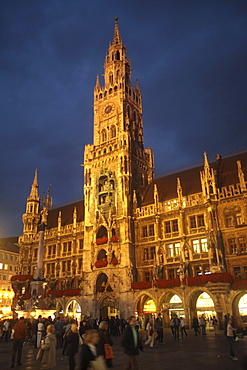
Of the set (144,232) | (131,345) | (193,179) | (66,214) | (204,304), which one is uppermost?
(193,179)

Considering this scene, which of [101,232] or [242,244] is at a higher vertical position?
[101,232]

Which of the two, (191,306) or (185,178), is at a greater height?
(185,178)

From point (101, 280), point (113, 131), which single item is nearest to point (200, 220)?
point (101, 280)

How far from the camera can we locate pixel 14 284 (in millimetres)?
51094

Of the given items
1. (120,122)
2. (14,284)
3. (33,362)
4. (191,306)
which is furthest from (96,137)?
(33,362)

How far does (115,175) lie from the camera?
156 ft

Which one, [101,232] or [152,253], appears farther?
[101,232]

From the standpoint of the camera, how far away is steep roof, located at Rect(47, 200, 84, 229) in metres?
54.4

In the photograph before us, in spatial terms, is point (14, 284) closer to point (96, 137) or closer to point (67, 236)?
point (67, 236)

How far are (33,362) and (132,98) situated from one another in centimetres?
4893

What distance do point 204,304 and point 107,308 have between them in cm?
1328

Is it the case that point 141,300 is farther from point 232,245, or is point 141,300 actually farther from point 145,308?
point 232,245

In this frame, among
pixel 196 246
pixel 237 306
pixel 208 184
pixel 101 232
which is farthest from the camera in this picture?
pixel 101 232

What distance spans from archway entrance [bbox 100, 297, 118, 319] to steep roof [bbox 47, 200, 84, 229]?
14971 mm
